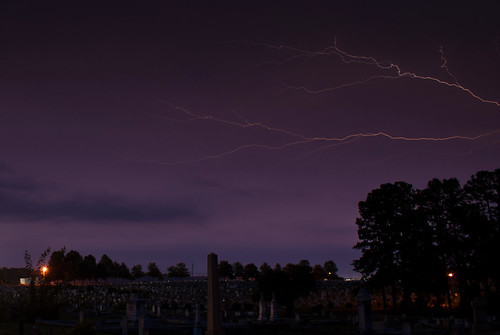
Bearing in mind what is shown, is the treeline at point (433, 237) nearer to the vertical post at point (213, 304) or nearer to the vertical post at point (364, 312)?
the vertical post at point (364, 312)

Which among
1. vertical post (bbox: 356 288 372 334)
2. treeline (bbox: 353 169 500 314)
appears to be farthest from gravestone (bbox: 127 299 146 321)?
treeline (bbox: 353 169 500 314)

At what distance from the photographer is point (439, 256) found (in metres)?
50.4

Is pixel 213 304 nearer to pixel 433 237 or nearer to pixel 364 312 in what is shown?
pixel 364 312

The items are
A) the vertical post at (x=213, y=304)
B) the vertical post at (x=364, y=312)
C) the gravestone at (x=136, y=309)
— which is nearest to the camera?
the vertical post at (x=213, y=304)

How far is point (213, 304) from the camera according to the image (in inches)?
730

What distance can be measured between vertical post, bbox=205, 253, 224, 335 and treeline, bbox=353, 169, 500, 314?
3294 cm

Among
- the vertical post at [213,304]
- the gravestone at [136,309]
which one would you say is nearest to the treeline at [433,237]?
the gravestone at [136,309]

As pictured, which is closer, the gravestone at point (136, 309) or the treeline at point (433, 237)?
the gravestone at point (136, 309)

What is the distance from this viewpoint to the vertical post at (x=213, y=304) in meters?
18.1

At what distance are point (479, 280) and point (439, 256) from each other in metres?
4.55

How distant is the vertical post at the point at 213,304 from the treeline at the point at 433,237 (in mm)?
32941

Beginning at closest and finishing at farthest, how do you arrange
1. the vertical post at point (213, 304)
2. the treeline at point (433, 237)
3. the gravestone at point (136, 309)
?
the vertical post at point (213, 304), the gravestone at point (136, 309), the treeline at point (433, 237)

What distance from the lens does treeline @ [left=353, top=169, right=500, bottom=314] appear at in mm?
46788

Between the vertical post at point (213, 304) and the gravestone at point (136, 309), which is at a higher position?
the vertical post at point (213, 304)
